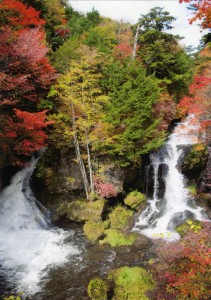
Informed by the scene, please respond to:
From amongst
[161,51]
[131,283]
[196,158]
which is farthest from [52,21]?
[131,283]

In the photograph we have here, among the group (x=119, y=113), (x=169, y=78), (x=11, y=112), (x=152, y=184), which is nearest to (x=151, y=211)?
(x=152, y=184)

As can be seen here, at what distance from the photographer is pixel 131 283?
1059 cm

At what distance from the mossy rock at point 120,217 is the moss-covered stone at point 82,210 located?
102cm

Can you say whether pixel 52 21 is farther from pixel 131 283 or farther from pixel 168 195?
pixel 131 283

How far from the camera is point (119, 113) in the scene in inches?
644

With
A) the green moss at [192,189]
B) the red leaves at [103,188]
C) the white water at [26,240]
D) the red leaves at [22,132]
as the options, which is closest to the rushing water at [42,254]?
the white water at [26,240]

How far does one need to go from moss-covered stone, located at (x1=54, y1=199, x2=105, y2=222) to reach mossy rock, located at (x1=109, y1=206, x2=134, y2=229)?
102 cm

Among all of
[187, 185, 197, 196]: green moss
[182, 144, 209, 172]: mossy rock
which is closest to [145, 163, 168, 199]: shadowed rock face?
[182, 144, 209, 172]: mossy rock

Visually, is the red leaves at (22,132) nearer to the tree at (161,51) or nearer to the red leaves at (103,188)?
the red leaves at (103,188)

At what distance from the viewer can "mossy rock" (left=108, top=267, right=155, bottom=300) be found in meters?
10.1

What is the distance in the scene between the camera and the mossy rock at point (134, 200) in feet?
58.0

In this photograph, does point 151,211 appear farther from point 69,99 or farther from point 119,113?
point 69,99

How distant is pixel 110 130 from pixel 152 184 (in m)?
5.97

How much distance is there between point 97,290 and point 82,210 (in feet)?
21.4
